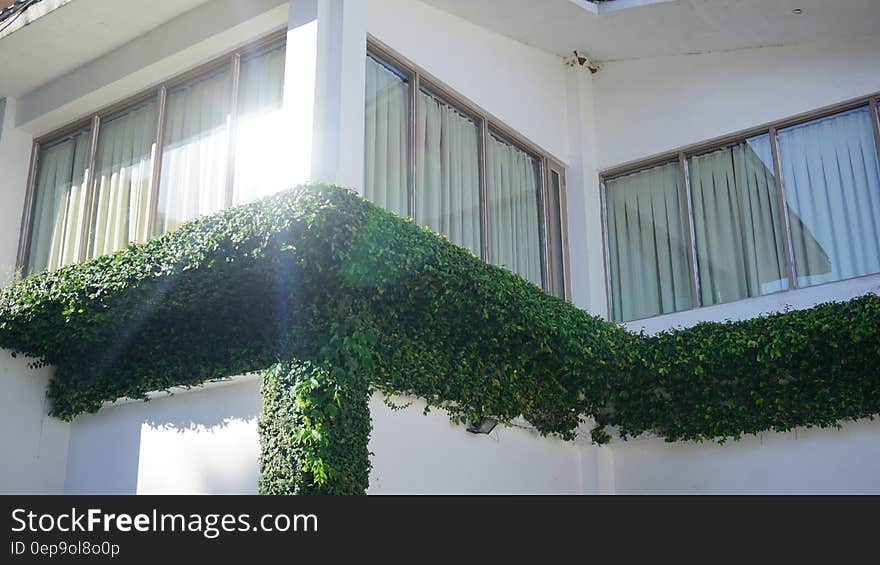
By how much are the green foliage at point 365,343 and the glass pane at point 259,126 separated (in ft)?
3.85

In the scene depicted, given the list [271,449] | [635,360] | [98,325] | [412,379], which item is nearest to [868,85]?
[635,360]

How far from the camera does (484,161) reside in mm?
10727

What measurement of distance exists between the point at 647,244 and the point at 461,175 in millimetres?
2675

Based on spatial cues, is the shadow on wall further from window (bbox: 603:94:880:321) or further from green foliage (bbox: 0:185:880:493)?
window (bbox: 603:94:880:321)

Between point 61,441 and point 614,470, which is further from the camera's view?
point 614,470

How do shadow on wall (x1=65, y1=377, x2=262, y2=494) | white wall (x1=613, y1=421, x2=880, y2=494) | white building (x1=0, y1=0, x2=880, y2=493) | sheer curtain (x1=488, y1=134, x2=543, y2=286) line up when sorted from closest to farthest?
Result: shadow on wall (x1=65, y1=377, x2=262, y2=494) → white building (x1=0, y1=0, x2=880, y2=493) → white wall (x1=613, y1=421, x2=880, y2=494) → sheer curtain (x1=488, y1=134, x2=543, y2=286)

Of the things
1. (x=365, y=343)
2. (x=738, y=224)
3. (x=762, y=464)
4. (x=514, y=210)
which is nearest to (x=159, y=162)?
(x=365, y=343)

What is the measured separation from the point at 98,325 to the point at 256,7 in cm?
322

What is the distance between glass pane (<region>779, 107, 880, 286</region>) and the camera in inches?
416

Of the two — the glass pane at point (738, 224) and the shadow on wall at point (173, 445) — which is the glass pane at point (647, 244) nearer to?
the glass pane at point (738, 224)

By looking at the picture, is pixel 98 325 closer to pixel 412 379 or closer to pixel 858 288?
pixel 412 379

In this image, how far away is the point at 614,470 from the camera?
11.1 m

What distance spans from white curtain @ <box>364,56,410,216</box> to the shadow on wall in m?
2.18

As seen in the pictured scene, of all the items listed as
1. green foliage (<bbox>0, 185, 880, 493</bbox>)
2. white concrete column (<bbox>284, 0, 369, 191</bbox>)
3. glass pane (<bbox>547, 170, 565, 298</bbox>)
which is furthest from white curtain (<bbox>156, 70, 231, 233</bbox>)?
glass pane (<bbox>547, 170, 565, 298</bbox>)
